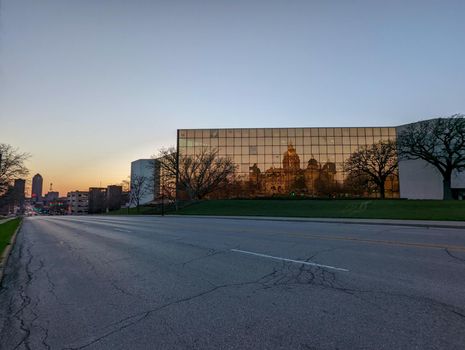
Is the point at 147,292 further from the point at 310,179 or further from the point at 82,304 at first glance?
the point at 310,179

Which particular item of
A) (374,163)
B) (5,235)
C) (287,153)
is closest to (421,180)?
(374,163)

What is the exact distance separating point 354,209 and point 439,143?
78.7ft

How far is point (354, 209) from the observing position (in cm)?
2927

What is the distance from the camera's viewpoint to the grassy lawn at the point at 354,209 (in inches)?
883

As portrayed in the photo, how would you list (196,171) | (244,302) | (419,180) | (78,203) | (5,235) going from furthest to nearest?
(78,203) → (196,171) → (419,180) → (5,235) → (244,302)

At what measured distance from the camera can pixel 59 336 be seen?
3.67 metres

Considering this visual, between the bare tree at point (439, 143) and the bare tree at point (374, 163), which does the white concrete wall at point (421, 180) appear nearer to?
the bare tree at point (374, 163)

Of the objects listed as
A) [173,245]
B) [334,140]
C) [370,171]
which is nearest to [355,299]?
[173,245]

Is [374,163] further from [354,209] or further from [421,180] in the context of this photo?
[354,209]

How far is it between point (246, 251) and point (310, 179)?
51419 mm

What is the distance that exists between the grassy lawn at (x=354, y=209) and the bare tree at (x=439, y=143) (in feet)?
42.5

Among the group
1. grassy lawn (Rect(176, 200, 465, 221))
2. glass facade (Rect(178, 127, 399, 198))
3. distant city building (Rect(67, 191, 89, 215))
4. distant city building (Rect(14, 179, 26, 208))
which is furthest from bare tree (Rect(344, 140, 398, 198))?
distant city building (Rect(67, 191, 89, 215))

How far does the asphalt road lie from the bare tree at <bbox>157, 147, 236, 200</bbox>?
47.0 meters

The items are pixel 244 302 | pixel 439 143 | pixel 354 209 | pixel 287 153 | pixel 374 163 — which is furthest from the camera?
pixel 287 153
